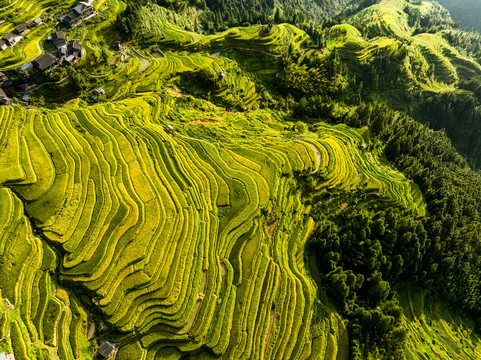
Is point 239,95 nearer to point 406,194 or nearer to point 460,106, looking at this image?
point 406,194

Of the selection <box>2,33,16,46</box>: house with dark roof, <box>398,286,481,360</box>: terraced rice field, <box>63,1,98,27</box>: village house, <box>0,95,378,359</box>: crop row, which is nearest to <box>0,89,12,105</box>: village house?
<box>0,95,378,359</box>: crop row

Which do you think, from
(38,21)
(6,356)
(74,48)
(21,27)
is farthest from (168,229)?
(38,21)

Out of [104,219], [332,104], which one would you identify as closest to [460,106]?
[332,104]

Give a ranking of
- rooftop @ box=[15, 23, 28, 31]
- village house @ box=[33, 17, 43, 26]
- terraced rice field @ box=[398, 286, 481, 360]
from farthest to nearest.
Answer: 1. village house @ box=[33, 17, 43, 26]
2. rooftop @ box=[15, 23, 28, 31]
3. terraced rice field @ box=[398, 286, 481, 360]

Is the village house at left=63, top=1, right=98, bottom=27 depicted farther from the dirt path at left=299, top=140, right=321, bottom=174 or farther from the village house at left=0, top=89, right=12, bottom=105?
the dirt path at left=299, top=140, right=321, bottom=174

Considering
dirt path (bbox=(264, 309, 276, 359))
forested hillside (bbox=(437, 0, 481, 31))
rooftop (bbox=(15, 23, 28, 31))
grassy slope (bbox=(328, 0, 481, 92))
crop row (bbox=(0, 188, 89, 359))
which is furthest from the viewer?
forested hillside (bbox=(437, 0, 481, 31))

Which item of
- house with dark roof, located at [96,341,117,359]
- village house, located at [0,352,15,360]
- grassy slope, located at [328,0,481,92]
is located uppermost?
grassy slope, located at [328,0,481,92]
